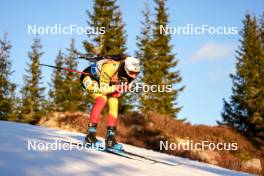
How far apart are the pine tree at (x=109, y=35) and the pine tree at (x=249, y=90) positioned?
8.33m

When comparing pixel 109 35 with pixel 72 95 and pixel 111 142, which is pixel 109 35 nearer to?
pixel 72 95

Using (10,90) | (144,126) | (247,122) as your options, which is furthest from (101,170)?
(10,90)

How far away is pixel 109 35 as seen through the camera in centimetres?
2683

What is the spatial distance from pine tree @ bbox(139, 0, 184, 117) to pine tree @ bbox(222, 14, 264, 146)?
537 cm

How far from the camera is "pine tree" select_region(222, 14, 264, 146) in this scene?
77.0 ft

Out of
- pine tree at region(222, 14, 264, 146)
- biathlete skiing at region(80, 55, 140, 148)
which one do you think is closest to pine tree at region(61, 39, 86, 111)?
pine tree at region(222, 14, 264, 146)

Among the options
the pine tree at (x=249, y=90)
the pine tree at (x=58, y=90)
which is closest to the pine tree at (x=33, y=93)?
the pine tree at (x=58, y=90)

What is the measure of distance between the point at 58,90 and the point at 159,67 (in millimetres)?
12524

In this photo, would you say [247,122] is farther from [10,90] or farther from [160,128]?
[10,90]

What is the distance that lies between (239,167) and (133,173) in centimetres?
904

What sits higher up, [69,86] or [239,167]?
[69,86]

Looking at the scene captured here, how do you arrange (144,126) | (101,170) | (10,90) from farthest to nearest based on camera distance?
(10,90) → (144,126) → (101,170)

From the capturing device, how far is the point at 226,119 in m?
27.0

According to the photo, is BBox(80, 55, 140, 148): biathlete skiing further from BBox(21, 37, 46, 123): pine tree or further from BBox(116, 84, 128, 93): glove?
BBox(21, 37, 46, 123): pine tree
